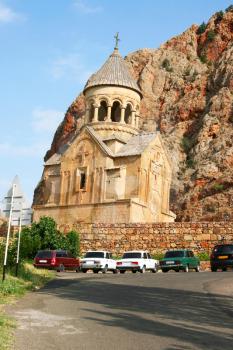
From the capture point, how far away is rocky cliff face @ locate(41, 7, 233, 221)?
5381 centimetres

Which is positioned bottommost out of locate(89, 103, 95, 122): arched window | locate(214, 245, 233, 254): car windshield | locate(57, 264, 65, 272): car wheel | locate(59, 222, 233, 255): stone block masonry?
locate(57, 264, 65, 272): car wheel

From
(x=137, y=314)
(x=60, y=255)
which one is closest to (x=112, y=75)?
(x=60, y=255)

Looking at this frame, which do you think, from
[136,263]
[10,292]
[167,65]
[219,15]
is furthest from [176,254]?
[219,15]

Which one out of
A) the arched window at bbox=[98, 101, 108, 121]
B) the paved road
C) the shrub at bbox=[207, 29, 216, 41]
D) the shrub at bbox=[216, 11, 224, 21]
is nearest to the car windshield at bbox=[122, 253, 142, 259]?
the paved road

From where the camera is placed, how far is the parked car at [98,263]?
91.6 feet

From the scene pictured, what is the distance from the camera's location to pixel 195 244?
32.9 metres

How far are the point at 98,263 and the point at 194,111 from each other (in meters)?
43.3

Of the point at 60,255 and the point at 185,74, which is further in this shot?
the point at 185,74

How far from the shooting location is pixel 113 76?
145 ft

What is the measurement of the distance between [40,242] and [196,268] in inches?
410

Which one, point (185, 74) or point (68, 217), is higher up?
point (185, 74)

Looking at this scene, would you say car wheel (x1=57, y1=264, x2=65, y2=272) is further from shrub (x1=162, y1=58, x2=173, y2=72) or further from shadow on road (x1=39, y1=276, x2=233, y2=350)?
shrub (x1=162, y1=58, x2=173, y2=72)

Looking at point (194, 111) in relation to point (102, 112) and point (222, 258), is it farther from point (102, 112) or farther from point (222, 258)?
point (222, 258)

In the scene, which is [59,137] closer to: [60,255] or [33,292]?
[60,255]
